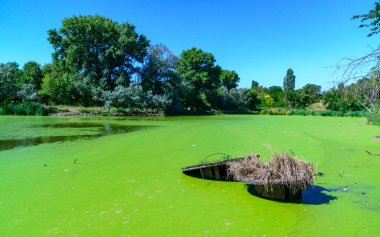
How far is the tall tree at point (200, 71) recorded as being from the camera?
40656 mm

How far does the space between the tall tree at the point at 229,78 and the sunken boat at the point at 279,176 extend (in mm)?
49340

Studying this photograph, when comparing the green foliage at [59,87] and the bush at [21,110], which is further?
the green foliage at [59,87]

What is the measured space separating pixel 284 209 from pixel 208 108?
112 feet

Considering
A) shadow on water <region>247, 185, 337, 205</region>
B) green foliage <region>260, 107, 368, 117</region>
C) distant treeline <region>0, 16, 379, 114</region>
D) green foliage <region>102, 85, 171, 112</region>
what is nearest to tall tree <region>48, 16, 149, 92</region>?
distant treeline <region>0, 16, 379, 114</region>

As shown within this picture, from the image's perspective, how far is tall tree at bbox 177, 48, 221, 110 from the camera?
4066cm

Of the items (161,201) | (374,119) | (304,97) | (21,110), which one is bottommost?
(161,201)

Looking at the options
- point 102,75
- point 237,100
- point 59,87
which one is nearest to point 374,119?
point 102,75

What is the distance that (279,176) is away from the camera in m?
3.72

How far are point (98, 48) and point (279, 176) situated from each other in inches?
1154

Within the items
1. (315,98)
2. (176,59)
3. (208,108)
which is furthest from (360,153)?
(315,98)

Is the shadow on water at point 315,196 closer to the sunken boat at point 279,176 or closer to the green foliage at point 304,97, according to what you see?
the sunken boat at point 279,176

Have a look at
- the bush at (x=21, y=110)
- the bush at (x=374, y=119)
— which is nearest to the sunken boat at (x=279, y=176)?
the bush at (x=374, y=119)

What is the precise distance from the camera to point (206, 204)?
3.85 m

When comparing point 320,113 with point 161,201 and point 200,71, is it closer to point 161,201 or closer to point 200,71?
point 200,71
